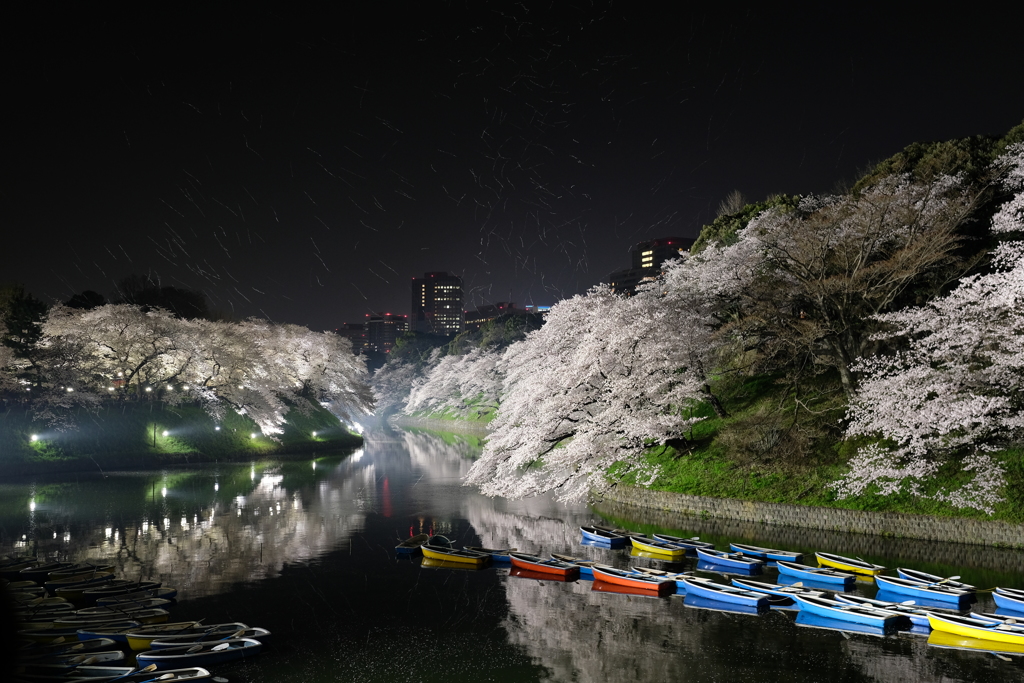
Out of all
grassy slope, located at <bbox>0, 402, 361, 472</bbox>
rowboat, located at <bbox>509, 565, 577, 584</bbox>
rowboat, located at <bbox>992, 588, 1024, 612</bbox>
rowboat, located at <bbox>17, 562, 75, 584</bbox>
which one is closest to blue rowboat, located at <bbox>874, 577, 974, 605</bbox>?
rowboat, located at <bbox>992, 588, 1024, 612</bbox>

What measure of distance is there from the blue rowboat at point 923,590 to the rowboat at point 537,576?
8305 millimetres

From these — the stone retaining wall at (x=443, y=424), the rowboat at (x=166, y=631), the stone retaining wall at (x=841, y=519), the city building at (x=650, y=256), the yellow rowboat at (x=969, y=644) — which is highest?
the city building at (x=650, y=256)

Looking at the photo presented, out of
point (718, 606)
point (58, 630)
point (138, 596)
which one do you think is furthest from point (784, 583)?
point (58, 630)

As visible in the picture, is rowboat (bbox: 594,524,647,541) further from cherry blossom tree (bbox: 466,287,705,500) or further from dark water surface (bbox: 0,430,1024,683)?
cherry blossom tree (bbox: 466,287,705,500)

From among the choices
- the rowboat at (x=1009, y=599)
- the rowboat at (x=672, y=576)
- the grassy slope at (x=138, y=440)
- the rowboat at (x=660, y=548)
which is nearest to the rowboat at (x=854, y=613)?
the rowboat at (x=1009, y=599)

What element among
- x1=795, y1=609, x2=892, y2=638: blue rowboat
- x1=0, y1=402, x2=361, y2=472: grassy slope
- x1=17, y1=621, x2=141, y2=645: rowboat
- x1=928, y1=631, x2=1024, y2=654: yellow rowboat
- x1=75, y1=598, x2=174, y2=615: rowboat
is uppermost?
x1=0, y1=402, x2=361, y2=472: grassy slope

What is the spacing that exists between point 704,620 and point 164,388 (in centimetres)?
5075

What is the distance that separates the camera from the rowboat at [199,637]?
48.7ft

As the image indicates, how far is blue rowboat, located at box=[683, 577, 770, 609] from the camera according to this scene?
59.8 ft

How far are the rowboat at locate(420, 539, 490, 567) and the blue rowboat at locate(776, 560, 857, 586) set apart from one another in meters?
8.87

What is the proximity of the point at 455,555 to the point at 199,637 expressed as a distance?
31.3ft

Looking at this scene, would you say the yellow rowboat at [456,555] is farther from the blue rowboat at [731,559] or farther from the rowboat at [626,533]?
the blue rowboat at [731,559]

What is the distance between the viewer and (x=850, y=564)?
20984 millimetres

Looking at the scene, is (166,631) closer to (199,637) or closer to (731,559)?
(199,637)
